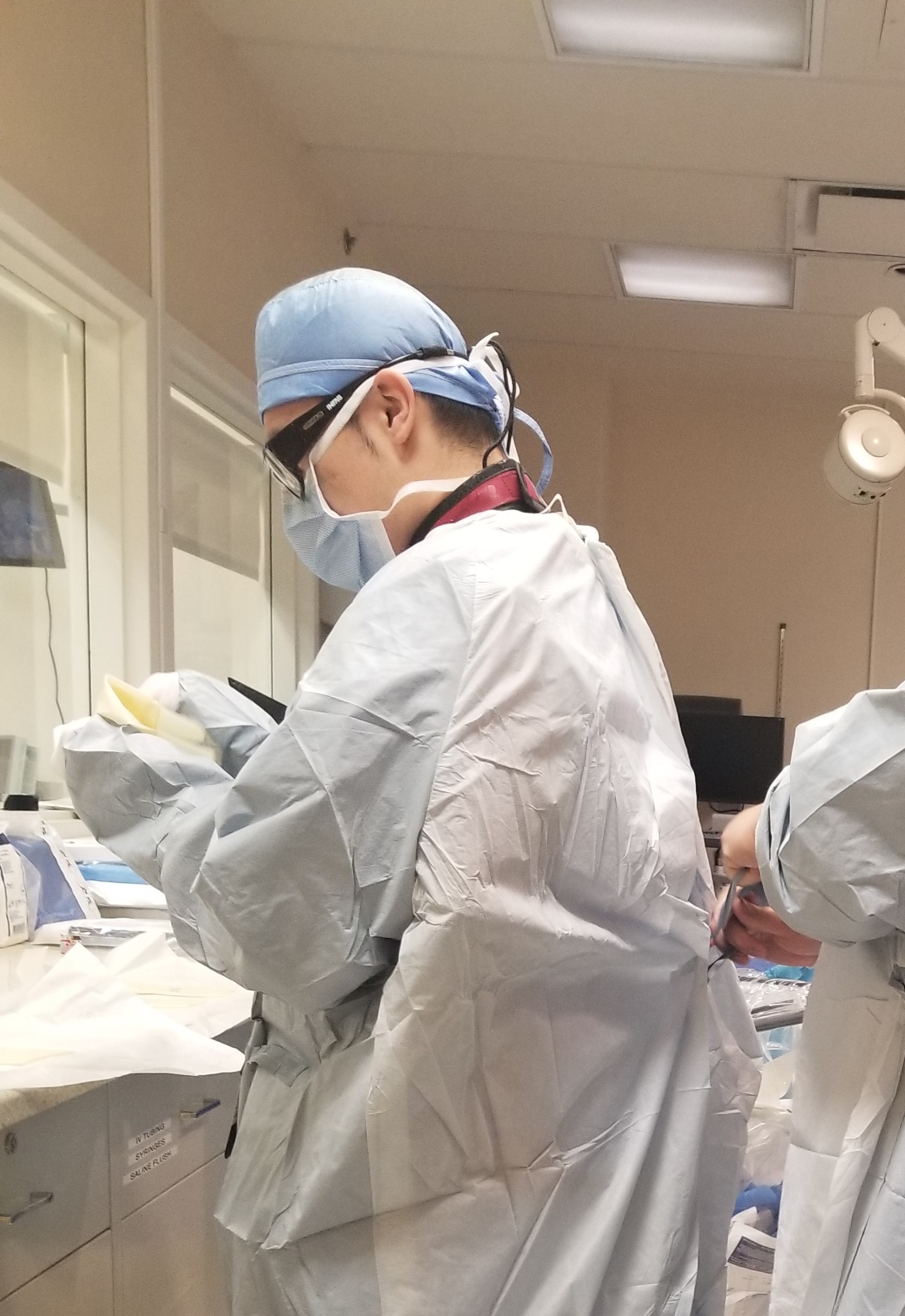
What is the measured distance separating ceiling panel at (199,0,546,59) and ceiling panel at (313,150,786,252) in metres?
0.45

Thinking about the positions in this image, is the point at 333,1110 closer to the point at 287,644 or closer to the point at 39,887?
the point at 39,887

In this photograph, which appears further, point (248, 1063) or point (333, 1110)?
point (248, 1063)

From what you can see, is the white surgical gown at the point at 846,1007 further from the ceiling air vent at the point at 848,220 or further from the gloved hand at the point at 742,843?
the ceiling air vent at the point at 848,220

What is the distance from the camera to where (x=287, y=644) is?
9.86 ft

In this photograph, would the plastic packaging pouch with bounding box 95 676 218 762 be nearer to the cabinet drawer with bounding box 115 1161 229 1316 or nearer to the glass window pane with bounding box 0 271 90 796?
the cabinet drawer with bounding box 115 1161 229 1316

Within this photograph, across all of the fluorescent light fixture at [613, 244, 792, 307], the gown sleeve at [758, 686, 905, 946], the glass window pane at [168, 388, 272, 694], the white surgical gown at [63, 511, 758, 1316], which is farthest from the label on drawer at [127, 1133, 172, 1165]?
the fluorescent light fixture at [613, 244, 792, 307]

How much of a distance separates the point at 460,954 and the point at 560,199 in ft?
8.72

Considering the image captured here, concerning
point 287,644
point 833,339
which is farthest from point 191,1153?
point 833,339

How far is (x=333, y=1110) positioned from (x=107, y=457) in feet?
5.08

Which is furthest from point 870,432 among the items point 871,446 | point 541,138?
point 541,138

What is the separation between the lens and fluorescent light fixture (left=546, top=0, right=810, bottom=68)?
208 centimetres

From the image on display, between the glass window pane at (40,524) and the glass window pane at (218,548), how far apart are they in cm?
23

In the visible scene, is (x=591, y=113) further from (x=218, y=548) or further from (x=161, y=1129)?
(x=161, y=1129)

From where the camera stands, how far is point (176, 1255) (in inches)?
46.9
